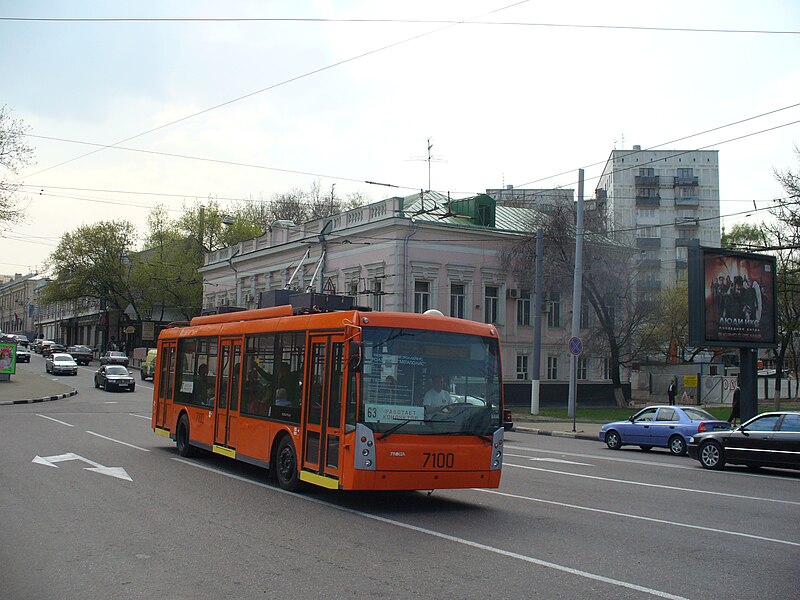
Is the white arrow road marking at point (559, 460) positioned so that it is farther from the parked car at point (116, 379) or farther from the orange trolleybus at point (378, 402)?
the parked car at point (116, 379)

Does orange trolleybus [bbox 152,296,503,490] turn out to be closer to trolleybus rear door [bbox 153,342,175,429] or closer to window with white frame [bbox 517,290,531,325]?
trolleybus rear door [bbox 153,342,175,429]

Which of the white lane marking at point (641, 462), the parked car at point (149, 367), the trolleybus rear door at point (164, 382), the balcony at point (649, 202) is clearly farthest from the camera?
the balcony at point (649, 202)

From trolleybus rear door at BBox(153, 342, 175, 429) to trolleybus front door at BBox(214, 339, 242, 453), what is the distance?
3273 mm

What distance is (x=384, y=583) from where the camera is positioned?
7031mm

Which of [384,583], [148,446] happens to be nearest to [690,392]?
[148,446]

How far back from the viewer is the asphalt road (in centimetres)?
702

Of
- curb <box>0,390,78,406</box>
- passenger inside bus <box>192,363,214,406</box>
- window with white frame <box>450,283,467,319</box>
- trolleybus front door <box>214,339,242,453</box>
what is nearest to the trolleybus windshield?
trolleybus front door <box>214,339,242,453</box>

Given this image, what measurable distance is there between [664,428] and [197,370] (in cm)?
1320

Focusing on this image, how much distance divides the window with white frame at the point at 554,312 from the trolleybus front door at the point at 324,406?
120ft

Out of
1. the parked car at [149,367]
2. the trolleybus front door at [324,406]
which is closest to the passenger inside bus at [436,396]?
the trolleybus front door at [324,406]

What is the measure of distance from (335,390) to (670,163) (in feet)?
295

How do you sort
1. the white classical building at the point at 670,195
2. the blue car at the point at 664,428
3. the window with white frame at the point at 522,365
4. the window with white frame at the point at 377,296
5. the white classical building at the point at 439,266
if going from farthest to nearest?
the white classical building at the point at 670,195 → the window with white frame at the point at 522,365 → the window with white frame at the point at 377,296 → the white classical building at the point at 439,266 → the blue car at the point at 664,428

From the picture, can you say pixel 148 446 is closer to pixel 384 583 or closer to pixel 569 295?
pixel 384 583

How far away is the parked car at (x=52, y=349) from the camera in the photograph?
75.8 metres
